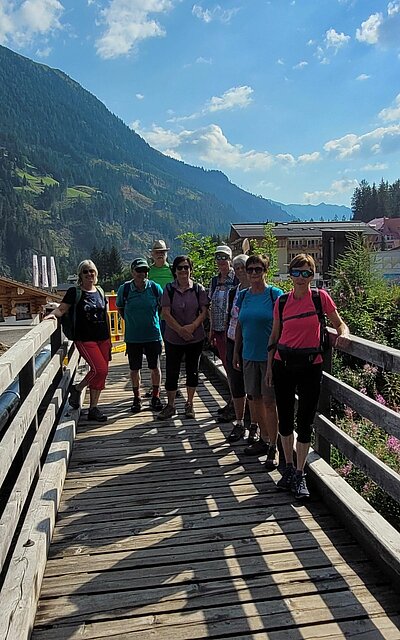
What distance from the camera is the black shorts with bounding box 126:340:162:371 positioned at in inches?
216

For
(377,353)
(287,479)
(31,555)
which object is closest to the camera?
(31,555)

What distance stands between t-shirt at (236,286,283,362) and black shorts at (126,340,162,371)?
67.9 inches

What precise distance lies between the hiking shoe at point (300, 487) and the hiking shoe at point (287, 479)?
0.05 m

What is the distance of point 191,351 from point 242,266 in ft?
3.65

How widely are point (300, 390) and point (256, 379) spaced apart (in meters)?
0.65

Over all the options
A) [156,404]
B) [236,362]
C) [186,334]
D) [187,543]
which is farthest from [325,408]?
[156,404]

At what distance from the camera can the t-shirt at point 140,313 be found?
5.41 m

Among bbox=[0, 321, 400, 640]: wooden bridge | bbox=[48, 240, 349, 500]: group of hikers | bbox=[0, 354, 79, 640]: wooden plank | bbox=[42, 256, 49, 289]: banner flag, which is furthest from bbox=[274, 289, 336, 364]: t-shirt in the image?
bbox=[42, 256, 49, 289]: banner flag

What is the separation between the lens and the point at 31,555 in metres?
2.60

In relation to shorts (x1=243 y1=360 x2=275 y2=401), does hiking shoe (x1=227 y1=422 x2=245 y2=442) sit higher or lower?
lower

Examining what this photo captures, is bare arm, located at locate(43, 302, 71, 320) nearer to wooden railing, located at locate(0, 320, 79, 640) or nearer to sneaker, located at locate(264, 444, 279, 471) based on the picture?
wooden railing, located at locate(0, 320, 79, 640)

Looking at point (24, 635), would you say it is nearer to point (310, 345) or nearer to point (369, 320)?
point (310, 345)

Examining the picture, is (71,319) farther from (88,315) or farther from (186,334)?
(186,334)

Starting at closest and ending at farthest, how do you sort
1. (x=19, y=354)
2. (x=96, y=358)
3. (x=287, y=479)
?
(x=19, y=354) → (x=287, y=479) → (x=96, y=358)
